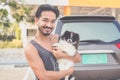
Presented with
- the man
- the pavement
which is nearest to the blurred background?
the pavement

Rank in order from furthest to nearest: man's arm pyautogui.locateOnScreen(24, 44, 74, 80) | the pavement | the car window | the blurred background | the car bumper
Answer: the pavement, the car window, the car bumper, the blurred background, man's arm pyautogui.locateOnScreen(24, 44, 74, 80)

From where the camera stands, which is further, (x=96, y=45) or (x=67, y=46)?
(x=96, y=45)

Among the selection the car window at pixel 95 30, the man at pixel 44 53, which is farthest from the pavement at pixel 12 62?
the man at pixel 44 53

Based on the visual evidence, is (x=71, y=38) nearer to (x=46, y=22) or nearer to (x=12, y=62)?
(x=46, y=22)

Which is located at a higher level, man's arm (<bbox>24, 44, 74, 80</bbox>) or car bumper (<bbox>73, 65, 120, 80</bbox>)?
man's arm (<bbox>24, 44, 74, 80</bbox>)

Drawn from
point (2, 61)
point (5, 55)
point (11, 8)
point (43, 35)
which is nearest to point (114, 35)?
point (11, 8)

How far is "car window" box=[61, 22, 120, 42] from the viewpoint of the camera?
5.72 meters

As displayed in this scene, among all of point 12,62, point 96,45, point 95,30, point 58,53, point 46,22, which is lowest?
point 12,62

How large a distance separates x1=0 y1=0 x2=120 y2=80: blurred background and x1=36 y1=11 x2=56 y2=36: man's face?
62 centimetres

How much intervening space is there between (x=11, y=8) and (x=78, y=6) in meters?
24.3

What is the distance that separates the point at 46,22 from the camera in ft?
9.32

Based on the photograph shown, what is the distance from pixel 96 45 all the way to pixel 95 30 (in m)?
0.37

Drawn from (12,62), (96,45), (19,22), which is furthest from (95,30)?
(12,62)

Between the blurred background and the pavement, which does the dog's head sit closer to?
the blurred background
